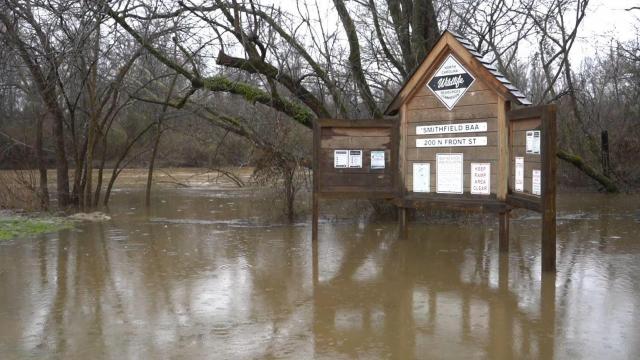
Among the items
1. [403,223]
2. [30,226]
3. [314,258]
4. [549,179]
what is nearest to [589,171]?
[403,223]

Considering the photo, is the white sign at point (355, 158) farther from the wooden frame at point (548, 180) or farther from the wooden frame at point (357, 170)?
the wooden frame at point (548, 180)

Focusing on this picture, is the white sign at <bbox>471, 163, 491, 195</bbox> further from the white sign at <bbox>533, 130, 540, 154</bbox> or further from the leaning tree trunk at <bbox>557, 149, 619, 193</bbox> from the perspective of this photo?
A: the leaning tree trunk at <bbox>557, 149, 619, 193</bbox>

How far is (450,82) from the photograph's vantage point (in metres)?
9.62

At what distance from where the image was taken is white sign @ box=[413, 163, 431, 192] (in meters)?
9.98

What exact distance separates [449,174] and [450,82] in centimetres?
141

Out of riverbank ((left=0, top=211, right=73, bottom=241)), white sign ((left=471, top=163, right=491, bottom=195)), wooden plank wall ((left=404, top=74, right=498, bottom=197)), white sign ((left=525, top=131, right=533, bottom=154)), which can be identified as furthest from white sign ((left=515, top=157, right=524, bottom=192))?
riverbank ((left=0, top=211, right=73, bottom=241))

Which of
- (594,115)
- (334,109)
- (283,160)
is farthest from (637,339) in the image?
(594,115)

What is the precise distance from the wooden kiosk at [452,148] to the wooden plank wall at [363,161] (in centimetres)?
2

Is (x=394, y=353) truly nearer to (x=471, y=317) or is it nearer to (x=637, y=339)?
(x=471, y=317)

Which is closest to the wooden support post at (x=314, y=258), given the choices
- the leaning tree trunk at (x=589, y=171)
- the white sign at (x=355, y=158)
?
the white sign at (x=355, y=158)

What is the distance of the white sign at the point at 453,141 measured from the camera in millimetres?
9234

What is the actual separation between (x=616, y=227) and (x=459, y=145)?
4.97m

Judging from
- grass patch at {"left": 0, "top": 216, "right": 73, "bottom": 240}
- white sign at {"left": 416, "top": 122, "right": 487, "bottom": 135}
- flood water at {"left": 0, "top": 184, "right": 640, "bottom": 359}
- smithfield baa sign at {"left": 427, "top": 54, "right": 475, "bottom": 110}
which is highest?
smithfield baa sign at {"left": 427, "top": 54, "right": 475, "bottom": 110}

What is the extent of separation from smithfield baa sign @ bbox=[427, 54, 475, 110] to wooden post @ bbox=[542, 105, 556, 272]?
1.92m
